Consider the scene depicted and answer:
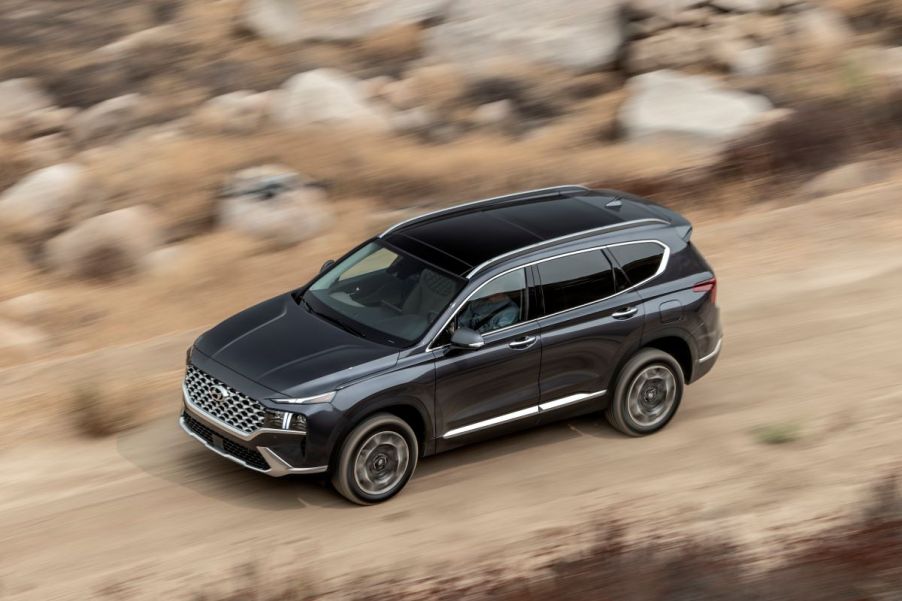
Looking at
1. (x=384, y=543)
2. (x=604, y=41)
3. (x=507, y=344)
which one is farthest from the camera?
(x=604, y=41)

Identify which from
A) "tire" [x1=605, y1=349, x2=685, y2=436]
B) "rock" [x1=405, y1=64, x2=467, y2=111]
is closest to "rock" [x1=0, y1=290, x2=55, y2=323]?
"tire" [x1=605, y1=349, x2=685, y2=436]

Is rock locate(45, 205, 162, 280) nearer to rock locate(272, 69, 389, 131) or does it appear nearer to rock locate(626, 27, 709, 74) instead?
rock locate(272, 69, 389, 131)

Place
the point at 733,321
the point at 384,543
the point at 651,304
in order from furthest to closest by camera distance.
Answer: the point at 733,321 → the point at 651,304 → the point at 384,543

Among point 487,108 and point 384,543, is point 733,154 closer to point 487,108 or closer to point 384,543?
point 487,108

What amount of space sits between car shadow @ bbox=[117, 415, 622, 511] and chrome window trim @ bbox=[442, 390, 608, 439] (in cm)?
33

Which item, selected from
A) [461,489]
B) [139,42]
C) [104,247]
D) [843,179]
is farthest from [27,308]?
[843,179]

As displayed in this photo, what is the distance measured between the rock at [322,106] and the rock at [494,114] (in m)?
1.37

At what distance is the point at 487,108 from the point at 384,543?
1043 cm

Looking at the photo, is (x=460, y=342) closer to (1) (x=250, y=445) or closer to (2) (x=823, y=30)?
(1) (x=250, y=445)

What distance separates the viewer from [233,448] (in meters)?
8.88

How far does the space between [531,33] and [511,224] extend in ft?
33.3

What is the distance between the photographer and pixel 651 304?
32.7ft

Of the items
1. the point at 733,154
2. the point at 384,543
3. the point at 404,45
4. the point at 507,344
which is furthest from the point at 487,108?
the point at 384,543

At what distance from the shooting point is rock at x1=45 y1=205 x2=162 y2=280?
13.7 m
